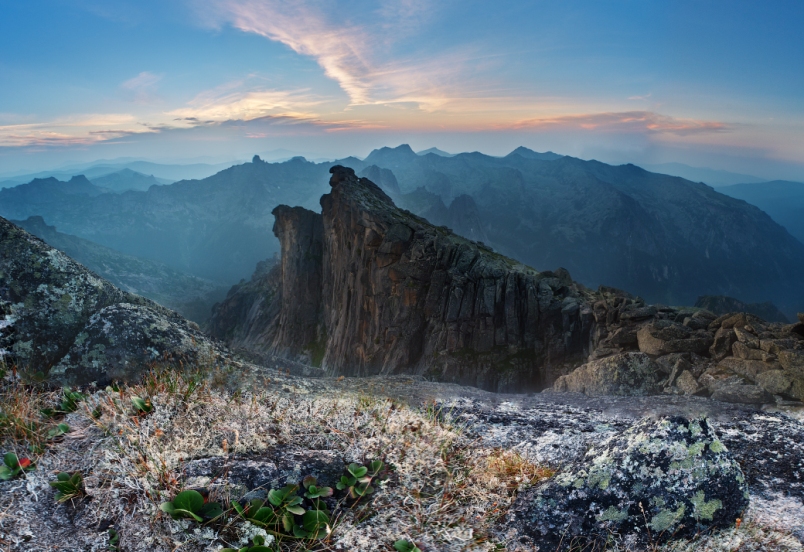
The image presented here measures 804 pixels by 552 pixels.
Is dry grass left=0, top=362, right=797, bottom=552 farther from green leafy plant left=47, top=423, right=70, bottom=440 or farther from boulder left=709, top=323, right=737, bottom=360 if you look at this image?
boulder left=709, top=323, right=737, bottom=360

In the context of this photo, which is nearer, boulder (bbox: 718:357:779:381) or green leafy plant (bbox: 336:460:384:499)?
green leafy plant (bbox: 336:460:384:499)

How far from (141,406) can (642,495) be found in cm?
794

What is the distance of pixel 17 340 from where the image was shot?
11.3m

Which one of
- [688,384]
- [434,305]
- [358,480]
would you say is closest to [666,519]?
[358,480]

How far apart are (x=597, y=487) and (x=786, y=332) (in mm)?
22609

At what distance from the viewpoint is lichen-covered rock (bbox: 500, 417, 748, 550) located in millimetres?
5445

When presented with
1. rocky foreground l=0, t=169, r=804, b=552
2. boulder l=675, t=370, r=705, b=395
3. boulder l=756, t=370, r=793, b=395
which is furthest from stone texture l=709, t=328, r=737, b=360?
boulder l=756, t=370, r=793, b=395

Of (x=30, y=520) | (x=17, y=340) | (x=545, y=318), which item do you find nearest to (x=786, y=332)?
(x=30, y=520)

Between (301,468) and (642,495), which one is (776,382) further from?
(301,468)

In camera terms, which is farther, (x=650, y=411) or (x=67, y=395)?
(x=650, y=411)

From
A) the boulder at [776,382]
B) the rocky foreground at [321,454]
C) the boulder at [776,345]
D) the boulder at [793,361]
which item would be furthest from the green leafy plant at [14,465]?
the boulder at [776,345]

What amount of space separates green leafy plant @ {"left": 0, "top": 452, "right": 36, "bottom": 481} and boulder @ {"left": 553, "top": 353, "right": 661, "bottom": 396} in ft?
77.9

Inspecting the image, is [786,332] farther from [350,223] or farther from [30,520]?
[350,223]

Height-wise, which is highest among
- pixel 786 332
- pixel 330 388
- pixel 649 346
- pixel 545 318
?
pixel 330 388
